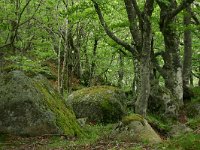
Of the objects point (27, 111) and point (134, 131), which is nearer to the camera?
point (134, 131)

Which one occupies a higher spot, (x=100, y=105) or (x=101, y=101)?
(x=101, y=101)

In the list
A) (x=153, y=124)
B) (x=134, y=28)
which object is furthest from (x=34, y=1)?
(x=153, y=124)

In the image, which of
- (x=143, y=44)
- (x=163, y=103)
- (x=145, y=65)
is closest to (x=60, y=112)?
(x=145, y=65)

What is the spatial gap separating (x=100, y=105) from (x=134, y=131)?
6.06m

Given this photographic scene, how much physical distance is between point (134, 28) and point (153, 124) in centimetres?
409

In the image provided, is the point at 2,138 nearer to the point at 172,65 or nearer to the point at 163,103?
the point at 163,103

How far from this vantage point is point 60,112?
1309 centimetres

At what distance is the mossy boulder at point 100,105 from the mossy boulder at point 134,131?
5.19 m

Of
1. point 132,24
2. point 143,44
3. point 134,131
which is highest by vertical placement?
point 132,24

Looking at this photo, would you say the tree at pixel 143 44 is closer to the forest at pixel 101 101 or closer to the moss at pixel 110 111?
the forest at pixel 101 101

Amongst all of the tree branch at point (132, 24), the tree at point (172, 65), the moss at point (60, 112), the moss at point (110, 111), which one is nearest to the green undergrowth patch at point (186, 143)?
the moss at point (60, 112)

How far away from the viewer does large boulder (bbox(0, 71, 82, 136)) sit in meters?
12.1

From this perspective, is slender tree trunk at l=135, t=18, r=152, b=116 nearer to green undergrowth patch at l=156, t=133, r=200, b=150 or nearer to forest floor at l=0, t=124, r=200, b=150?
forest floor at l=0, t=124, r=200, b=150

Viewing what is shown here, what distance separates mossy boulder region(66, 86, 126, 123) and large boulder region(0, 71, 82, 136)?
4.06 meters
